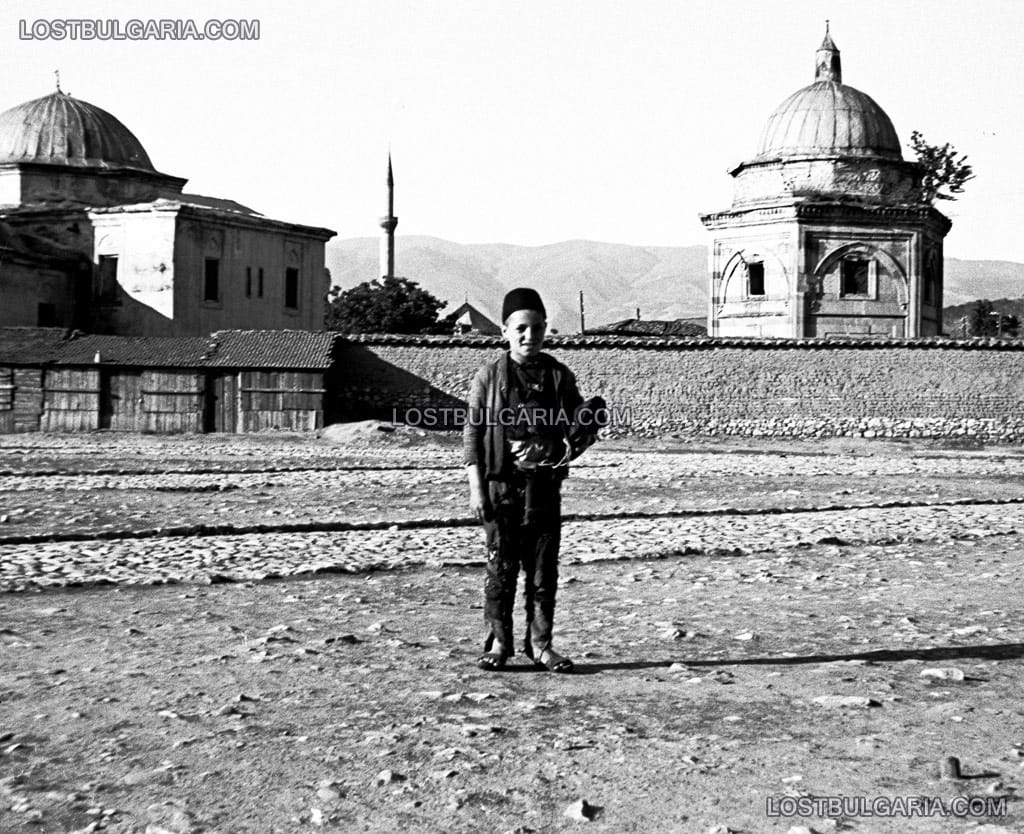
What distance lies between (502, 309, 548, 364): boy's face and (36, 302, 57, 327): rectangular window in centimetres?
3797

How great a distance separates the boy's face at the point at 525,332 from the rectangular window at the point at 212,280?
3904 centimetres

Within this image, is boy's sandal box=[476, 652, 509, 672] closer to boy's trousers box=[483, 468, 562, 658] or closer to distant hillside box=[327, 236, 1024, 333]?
boy's trousers box=[483, 468, 562, 658]

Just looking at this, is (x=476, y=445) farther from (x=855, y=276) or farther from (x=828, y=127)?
(x=828, y=127)

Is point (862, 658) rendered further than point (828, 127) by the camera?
No

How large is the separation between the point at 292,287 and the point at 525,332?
4237 cm

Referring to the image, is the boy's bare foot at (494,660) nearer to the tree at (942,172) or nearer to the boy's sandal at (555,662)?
the boy's sandal at (555,662)

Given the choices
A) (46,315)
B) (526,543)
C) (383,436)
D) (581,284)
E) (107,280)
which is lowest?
(383,436)

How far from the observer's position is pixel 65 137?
47625 mm

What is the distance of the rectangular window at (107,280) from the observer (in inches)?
1734

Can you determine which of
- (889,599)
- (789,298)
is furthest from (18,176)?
(889,599)

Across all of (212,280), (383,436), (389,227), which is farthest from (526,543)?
(389,227)

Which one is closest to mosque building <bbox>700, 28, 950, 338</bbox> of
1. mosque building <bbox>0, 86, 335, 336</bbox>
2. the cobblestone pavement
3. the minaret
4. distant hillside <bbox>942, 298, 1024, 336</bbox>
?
mosque building <bbox>0, 86, 335, 336</bbox>

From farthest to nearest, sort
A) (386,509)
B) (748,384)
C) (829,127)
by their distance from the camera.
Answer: (829,127) < (748,384) < (386,509)

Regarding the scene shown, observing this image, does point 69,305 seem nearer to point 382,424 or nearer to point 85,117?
point 85,117
